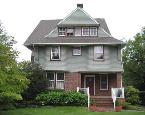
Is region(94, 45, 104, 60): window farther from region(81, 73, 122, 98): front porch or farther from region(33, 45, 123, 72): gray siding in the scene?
region(81, 73, 122, 98): front porch

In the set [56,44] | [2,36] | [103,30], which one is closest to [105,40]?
[103,30]

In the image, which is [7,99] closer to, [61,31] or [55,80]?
[55,80]

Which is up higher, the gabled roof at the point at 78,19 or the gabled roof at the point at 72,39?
the gabled roof at the point at 78,19

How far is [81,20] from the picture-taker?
140ft

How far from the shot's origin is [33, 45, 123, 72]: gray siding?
4103 cm

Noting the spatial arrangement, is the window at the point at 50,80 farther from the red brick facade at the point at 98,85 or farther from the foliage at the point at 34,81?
the foliage at the point at 34,81

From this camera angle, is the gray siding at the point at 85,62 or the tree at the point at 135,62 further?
the tree at the point at 135,62

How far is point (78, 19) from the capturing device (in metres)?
42.7

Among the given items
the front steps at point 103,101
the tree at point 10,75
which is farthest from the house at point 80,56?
the tree at point 10,75

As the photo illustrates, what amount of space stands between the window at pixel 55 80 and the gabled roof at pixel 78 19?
5.09m

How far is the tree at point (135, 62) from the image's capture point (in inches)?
2141

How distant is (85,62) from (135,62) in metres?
16.9

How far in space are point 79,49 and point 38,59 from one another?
4.25 metres

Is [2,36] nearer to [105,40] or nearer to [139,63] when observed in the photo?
[105,40]
